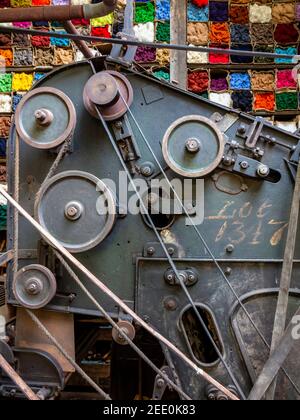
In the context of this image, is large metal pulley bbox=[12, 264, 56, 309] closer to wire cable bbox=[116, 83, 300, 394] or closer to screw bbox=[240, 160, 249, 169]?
wire cable bbox=[116, 83, 300, 394]

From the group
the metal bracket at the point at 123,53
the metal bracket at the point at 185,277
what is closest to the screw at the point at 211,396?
the metal bracket at the point at 185,277

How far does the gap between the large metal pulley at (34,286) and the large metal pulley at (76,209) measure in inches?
8.9

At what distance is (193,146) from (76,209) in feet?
2.66

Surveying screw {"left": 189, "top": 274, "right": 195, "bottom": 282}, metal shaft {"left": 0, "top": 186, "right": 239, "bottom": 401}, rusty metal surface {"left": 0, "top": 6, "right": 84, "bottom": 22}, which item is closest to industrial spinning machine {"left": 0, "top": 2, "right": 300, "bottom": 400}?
screw {"left": 189, "top": 274, "right": 195, "bottom": 282}

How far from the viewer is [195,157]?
258 cm

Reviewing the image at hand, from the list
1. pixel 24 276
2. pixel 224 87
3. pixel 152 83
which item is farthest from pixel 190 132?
pixel 224 87

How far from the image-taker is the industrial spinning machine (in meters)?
2.53

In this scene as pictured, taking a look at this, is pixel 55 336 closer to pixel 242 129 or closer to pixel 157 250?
pixel 157 250

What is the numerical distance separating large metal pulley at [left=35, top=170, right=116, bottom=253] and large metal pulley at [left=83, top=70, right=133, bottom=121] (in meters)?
0.42

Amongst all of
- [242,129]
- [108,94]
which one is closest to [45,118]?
[108,94]

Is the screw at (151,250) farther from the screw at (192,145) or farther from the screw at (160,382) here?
the screw at (160,382)

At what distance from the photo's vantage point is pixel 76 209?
102 inches

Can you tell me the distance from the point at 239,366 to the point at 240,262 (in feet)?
2.02
